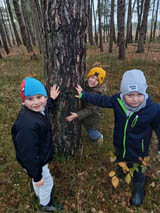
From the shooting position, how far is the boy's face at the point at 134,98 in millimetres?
1967

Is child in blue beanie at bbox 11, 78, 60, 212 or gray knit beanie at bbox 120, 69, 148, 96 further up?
gray knit beanie at bbox 120, 69, 148, 96

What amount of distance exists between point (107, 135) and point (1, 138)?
2.58 metres

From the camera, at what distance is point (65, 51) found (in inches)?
89.4

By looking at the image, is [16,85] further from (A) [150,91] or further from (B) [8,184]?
(A) [150,91]

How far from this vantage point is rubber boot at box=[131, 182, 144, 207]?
245cm

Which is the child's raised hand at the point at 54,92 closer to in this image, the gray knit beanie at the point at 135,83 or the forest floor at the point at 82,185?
the gray knit beanie at the point at 135,83

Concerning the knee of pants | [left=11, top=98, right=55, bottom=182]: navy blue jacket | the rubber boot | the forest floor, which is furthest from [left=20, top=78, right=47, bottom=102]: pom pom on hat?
the rubber boot

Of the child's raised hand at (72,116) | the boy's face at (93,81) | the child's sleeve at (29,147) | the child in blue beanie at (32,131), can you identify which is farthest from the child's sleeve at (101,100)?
the child's sleeve at (29,147)

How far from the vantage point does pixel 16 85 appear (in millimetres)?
6336

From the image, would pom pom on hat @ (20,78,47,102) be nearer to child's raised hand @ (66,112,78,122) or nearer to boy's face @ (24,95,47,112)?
boy's face @ (24,95,47,112)

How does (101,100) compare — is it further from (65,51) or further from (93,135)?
(93,135)

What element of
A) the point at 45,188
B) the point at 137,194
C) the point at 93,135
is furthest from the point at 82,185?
the point at 93,135

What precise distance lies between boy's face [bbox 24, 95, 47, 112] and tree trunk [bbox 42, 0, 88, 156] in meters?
0.67

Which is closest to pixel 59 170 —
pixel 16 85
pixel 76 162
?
pixel 76 162
